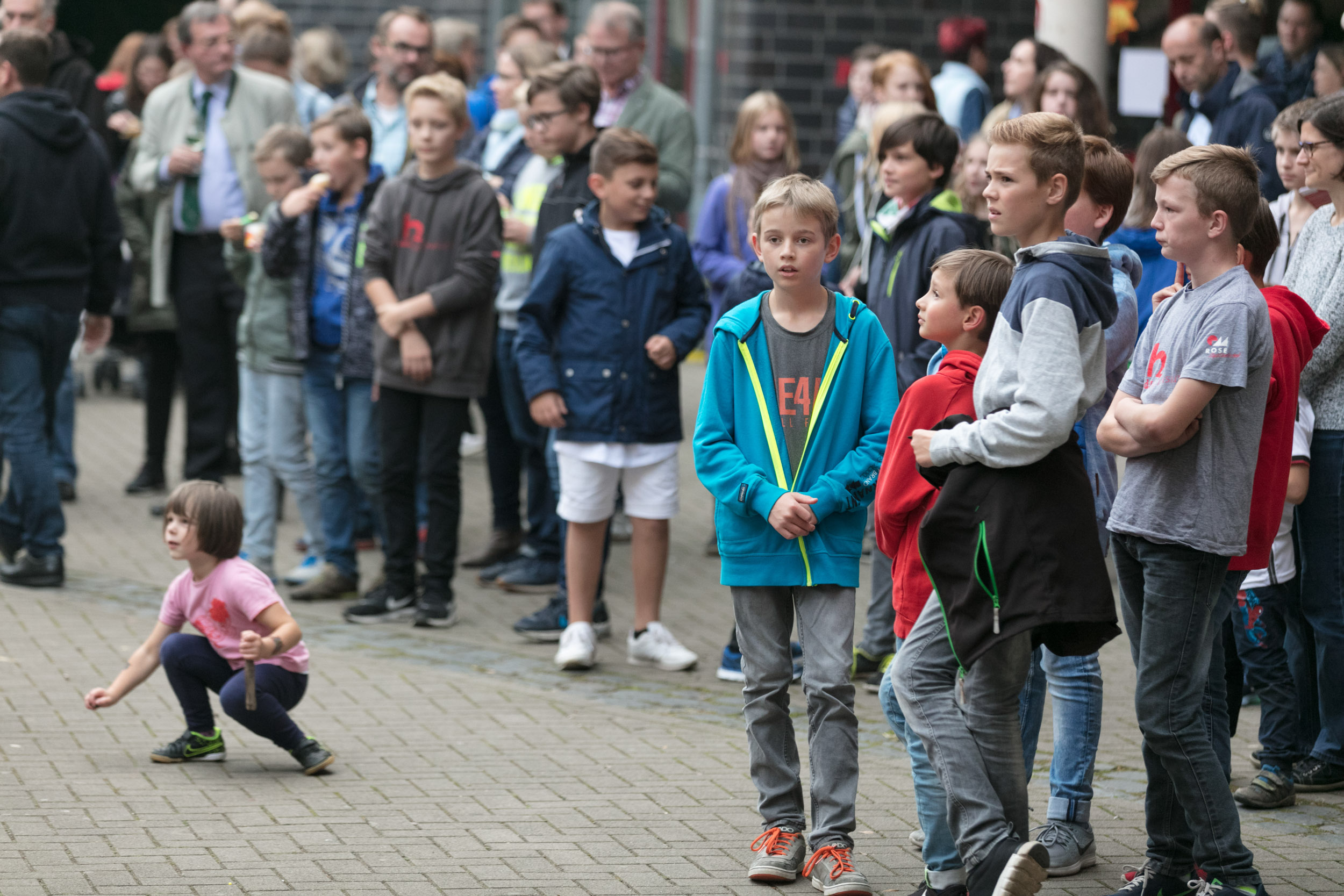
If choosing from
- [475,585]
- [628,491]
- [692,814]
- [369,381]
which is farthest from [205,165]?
[692,814]

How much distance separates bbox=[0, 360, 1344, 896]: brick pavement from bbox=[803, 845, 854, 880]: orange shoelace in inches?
2.8

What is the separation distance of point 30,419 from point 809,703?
16.1ft

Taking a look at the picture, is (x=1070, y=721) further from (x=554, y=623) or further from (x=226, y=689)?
(x=554, y=623)

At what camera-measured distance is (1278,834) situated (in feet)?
16.4

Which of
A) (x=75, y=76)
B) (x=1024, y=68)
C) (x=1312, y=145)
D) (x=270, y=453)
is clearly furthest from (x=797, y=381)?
(x=75, y=76)

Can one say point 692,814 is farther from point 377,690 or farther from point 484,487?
point 484,487

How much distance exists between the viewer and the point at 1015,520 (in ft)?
13.0

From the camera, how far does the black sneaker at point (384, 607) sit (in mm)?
Result: 7711

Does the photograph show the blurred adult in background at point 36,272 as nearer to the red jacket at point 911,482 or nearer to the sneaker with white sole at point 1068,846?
the red jacket at point 911,482

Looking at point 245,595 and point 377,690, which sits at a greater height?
point 245,595

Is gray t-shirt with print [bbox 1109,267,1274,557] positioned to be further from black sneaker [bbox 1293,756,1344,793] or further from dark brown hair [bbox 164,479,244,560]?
dark brown hair [bbox 164,479,244,560]

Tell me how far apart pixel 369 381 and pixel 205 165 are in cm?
223

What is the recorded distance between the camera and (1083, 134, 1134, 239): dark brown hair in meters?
4.48

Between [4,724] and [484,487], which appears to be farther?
[484,487]
